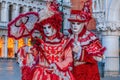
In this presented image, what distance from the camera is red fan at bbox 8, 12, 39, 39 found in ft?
29.9

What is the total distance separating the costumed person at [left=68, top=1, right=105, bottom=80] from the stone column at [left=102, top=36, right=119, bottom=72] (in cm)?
1019

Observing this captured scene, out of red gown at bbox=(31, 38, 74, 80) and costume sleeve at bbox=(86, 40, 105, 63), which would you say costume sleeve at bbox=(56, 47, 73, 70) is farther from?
costume sleeve at bbox=(86, 40, 105, 63)

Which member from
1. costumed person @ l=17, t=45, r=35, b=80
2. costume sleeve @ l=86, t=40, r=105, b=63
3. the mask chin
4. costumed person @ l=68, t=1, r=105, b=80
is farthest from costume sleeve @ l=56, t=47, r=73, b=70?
the mask chin

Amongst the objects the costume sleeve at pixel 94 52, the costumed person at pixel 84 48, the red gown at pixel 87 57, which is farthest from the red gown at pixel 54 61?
the costume sleeve at pixel 94 52

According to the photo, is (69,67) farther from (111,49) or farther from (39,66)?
(111,49)

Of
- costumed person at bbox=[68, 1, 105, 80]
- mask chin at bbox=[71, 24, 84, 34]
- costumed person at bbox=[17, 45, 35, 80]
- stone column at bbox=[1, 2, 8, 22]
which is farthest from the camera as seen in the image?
stone column at bbox=[1, 2, 8, 22]

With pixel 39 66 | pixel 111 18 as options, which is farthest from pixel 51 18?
pixel 111 18

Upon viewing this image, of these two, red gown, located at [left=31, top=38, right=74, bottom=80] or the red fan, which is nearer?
red gown, located at [left=31, top=38, right=74, bottom=80]

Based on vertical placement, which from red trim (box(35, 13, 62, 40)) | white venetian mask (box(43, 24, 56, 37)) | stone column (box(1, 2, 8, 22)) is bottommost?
white venetian mask (box(43, 24, 56, 37))

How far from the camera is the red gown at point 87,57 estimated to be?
31.9 feet

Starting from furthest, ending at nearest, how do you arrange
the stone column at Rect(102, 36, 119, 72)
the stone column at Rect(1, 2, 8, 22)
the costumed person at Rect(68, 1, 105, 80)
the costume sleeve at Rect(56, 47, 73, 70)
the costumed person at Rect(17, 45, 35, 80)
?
the stone column at Rect(1, 2, 8, 22), the stone column at Rect(102, 36, 119, 72), the costumed person at Rect(68, 1, 105, 80), the costumed person at Rect(17, 45, 35, 80), the costume sleeve at Rect(56, 47, 73, 70)

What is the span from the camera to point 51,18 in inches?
343

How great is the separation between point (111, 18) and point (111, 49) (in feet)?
4.20

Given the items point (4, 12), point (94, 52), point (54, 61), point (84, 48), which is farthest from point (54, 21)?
point (4, 12)
